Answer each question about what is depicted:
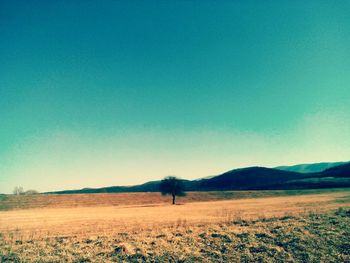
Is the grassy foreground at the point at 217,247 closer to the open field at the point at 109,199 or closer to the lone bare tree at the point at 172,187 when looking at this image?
the open field at the point at 109,199

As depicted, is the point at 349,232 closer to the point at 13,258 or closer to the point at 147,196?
the point at 13,258

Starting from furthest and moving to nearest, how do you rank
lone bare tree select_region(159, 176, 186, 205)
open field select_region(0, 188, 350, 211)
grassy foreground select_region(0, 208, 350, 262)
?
1. lone bare tree select_region(159, 176, 186, 205)
2. open field select_region(0, 188, 350, 211)
3. grassy foreground select_region(0, 208, 350, 262)

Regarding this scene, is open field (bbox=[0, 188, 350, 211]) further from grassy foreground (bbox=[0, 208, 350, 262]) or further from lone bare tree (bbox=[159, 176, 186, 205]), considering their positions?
grassy foreground (bbox=[0, 208, 350, 262])

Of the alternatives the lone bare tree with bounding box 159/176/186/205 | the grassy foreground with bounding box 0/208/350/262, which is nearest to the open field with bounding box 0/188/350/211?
the lone bare tree with bounding box 159/176/186/205

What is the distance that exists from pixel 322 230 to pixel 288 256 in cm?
477

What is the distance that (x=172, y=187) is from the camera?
10725 cm

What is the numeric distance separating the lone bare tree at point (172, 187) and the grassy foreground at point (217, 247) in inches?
3521

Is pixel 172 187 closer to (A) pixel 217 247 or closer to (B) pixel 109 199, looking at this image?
(B) pixel 109 199

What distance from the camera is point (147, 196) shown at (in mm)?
120625

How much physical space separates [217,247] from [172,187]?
306 ft

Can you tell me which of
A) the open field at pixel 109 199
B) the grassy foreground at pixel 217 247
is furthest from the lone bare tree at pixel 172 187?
the grassy foreground at pixel 217 247

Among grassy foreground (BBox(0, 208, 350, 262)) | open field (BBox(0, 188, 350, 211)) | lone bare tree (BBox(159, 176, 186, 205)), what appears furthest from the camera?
lone bare tree (BBox(159, 176, 186, 205))

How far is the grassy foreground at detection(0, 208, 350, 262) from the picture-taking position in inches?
537

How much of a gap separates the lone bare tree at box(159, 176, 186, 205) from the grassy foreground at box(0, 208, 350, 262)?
3521 inches
